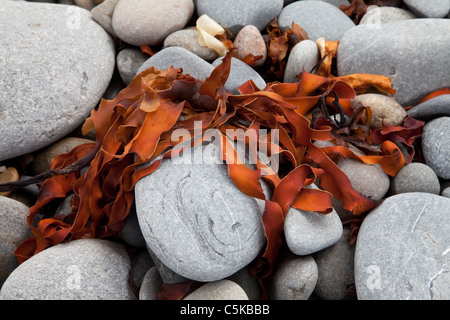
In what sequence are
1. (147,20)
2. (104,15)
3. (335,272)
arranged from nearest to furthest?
(335,272), (147,20), (104,15)

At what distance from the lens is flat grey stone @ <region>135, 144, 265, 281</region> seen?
1.21 metres

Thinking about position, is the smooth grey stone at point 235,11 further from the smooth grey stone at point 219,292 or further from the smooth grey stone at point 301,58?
the smooth grey stone at point 219,292

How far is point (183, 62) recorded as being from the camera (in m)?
1.74

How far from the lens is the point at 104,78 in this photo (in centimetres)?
188

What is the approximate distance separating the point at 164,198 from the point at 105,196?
0.33 meters

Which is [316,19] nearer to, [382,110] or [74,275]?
[382,110]

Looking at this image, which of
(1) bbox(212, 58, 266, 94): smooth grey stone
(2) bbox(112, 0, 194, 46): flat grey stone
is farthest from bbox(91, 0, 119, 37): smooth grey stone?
(1) bbox(212, 58, 266, 94): smooth grey stone

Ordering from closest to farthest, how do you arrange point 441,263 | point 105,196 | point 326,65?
point 441,263 < point 105,196 < point 326,65

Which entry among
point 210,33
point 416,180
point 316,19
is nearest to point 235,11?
point 210,33

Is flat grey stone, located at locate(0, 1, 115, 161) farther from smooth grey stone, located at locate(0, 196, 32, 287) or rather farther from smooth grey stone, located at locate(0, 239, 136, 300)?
smooth grey stone, located at locate(0, 239, 136, 300)

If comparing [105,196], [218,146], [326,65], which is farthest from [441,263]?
[105,196]

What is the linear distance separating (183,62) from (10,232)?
103 cm

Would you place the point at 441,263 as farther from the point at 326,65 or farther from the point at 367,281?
the point at 326,65

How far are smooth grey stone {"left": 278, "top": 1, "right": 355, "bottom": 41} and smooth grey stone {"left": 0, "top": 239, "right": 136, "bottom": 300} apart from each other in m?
1.53
